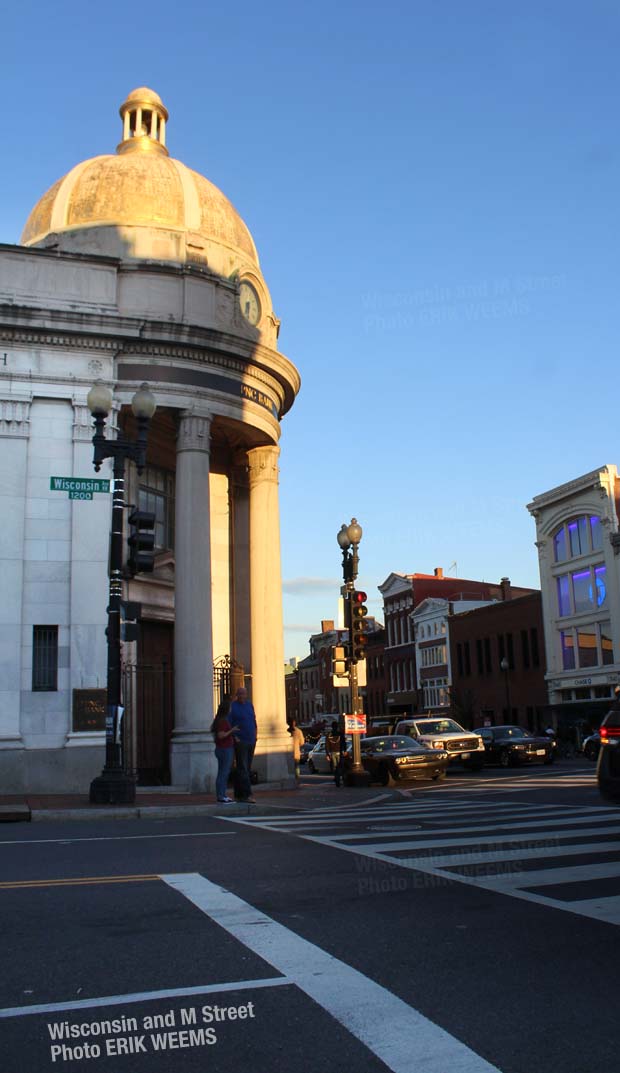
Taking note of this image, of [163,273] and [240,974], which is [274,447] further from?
[240,974]

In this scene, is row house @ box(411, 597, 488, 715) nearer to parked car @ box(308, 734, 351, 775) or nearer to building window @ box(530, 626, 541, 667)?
building window @ box(530, 626, 541, 667)

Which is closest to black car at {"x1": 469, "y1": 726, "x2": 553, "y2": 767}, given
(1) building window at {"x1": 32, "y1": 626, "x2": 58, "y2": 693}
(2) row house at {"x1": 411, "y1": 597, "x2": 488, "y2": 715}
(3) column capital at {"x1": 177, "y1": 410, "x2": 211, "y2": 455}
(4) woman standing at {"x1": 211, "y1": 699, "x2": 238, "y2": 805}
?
(3) column capital at {"x1": 177, "y1": 410, "x2": 211, "y2": 455}

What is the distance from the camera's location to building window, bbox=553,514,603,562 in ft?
167

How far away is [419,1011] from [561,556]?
169 feet

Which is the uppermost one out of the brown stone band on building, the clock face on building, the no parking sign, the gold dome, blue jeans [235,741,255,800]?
the gold dome

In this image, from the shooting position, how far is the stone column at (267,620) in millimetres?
24078

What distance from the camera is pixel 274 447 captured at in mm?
25781

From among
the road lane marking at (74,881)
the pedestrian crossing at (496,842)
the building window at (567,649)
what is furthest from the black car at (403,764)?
the building window at (567,649)

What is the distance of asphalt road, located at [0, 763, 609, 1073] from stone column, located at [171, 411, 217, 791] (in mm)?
10963

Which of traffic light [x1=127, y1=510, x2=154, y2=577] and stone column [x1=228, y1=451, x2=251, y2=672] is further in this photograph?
stone column [x1=228, y1=451, x2=251, y2=672]

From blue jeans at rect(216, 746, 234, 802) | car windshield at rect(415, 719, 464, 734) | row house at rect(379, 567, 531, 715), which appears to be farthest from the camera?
row house at rect(379, 567, 531, 715)

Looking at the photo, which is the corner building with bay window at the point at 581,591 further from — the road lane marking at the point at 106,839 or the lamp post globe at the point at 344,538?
the road lane marking at the point at 106,839

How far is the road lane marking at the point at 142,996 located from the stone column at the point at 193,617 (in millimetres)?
16280

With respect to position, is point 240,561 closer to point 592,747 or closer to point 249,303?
point 249,303
